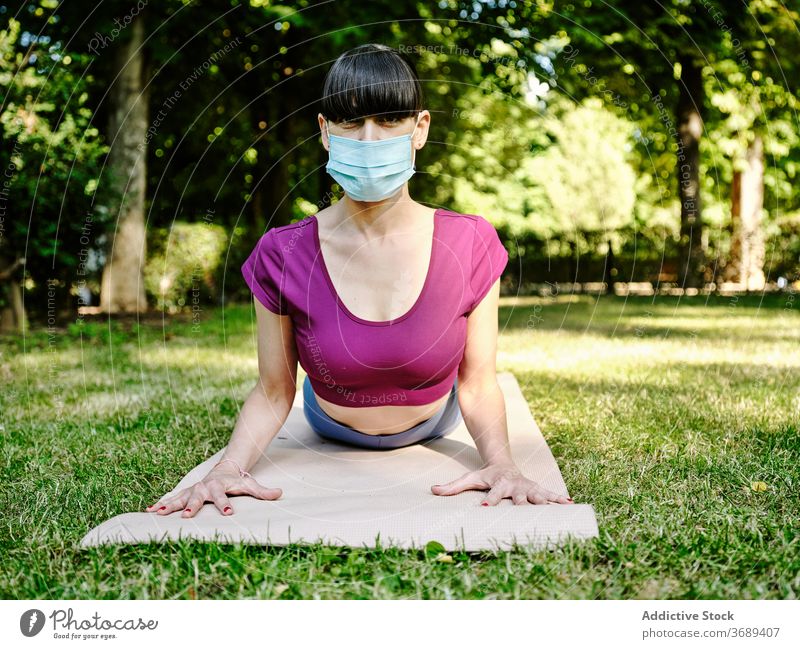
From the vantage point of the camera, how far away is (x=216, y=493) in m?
3.10

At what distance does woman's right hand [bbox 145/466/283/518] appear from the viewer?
9.85 feet

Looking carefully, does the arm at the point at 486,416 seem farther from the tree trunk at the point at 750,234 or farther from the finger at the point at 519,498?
the tree trunk at the point at 750,234

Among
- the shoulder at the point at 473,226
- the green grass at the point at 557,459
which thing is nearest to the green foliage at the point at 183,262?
the green grass at the point at 557,459

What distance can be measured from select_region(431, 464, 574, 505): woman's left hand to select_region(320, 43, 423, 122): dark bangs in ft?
4.92

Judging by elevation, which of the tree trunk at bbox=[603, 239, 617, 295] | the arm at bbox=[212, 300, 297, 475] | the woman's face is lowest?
the arm at bbox=[212, 300, 297, 475]

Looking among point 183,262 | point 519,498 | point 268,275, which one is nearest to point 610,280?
point 183,262

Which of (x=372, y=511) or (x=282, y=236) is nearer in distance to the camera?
(x=372, y=511)

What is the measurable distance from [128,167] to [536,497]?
9.91 metres

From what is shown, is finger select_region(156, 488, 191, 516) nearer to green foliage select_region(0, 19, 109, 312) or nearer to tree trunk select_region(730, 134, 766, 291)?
green foliage select_region(0, 19, 109, 312)

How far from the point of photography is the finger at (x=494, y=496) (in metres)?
3.00

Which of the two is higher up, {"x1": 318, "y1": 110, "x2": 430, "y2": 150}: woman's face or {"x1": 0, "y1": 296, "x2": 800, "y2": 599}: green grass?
{"x1": 318, "y1": 110, "x2": 430, "y2": 150}: woman's face

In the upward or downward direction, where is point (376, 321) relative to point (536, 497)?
upward

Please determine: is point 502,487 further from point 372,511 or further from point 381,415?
point 381,415

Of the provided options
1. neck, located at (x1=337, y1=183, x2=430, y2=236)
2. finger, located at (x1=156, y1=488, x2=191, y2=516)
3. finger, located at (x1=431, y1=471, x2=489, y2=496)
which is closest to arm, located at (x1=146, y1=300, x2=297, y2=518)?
finger, located at (x1=156, y1=488, x2=191, y2=516)
